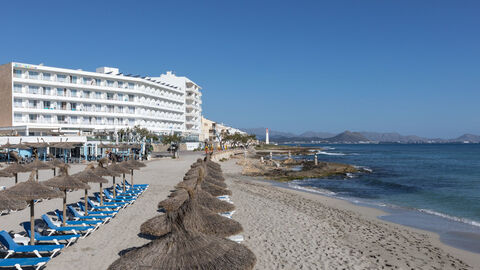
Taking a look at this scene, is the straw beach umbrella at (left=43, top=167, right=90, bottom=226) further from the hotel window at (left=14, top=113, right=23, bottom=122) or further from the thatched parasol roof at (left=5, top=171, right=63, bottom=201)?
the hotel window at (left=14, top=113, right=23, bottom=122)

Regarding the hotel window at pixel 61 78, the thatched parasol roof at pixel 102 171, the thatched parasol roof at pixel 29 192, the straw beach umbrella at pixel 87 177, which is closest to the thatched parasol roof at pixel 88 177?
the straw beach umbrella at pixel 87 177

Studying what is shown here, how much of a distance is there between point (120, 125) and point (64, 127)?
30.4 ft

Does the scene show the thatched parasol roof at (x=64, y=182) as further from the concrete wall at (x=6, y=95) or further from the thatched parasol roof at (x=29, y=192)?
the concrete wall at (x=6, y=95)

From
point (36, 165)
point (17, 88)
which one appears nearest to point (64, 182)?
point (36, 165)

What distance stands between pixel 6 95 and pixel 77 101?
920cm

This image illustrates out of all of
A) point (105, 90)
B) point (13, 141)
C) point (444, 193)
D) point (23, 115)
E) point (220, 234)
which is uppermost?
point (105, 90)

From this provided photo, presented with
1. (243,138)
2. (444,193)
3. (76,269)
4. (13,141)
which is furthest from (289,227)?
(243,138)

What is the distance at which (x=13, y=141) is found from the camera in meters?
38.9

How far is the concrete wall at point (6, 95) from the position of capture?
51188 millimetres

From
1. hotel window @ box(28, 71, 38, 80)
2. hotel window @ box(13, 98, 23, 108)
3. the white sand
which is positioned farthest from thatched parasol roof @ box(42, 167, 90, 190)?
hotel window @ box(28, 71, 38, 80)

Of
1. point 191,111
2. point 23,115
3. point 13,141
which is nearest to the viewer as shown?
point 13,141

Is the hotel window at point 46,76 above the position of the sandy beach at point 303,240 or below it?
above

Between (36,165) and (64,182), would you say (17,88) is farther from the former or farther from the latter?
(64,182)

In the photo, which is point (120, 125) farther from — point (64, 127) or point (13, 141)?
point (13, 141)
